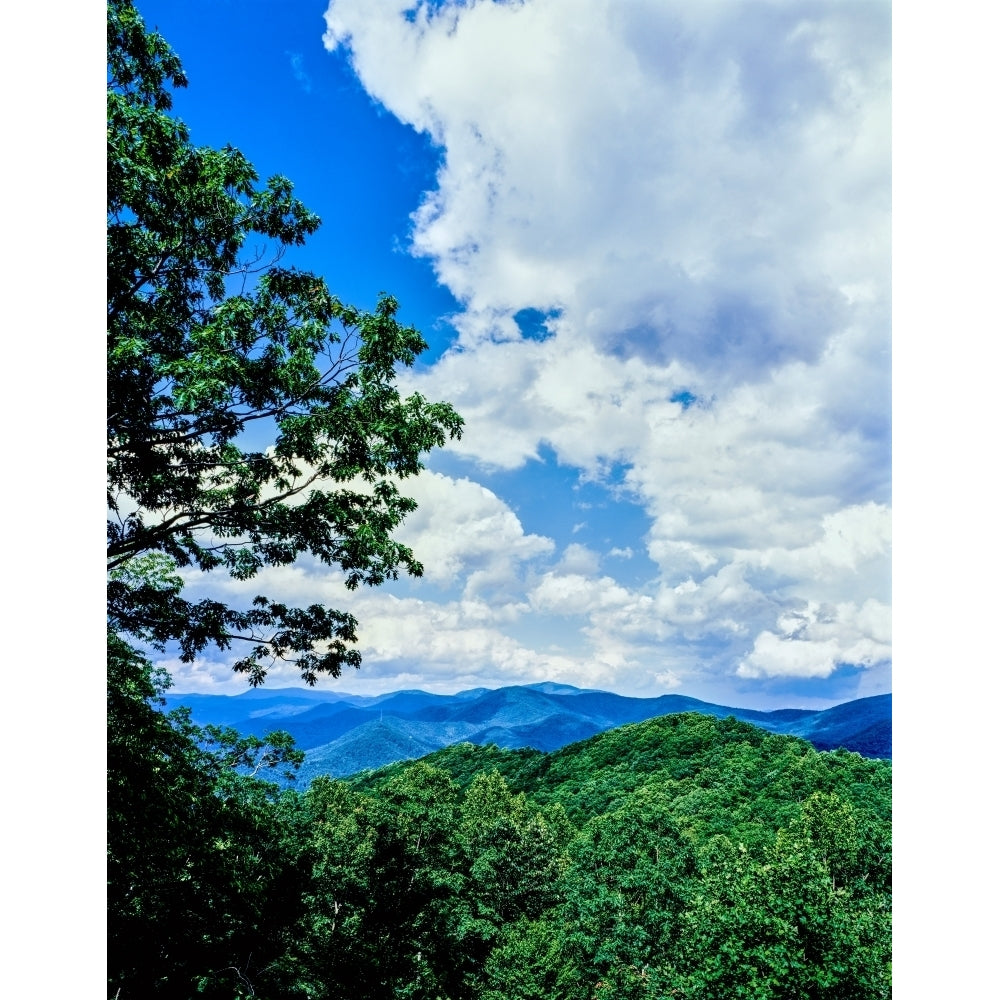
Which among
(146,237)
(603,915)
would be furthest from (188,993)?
(146,237)

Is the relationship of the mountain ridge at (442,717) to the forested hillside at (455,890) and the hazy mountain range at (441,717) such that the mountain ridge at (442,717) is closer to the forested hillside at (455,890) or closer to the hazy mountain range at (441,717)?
the hazy mountain range at (441,717)

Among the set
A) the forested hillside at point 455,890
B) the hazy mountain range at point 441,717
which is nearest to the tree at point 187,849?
the forested hillside at point 455,890

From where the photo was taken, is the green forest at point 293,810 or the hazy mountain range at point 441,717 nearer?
the green forest at point 293,810

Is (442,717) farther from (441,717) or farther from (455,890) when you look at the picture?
(455,890)
